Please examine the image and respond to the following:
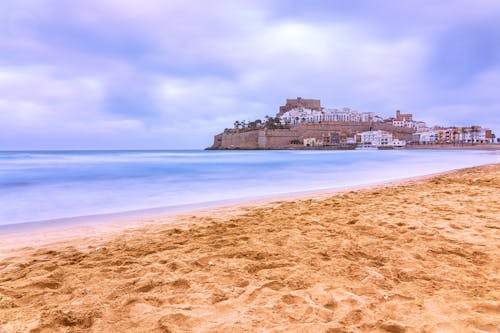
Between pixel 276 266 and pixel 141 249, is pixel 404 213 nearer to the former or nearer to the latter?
pixel 276 266

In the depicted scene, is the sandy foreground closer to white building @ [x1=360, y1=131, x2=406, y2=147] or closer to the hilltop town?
the hilltop town

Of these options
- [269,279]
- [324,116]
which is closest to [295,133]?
[324,116]

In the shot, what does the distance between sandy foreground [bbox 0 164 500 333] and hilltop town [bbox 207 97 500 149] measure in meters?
75.6

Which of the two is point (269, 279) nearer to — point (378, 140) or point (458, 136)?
point (378, 140)

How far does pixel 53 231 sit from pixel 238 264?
3.31 m

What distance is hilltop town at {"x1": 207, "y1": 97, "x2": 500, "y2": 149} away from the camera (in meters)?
79.5

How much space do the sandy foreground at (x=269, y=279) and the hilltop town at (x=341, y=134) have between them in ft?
248

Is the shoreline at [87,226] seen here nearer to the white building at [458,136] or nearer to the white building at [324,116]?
the white building at [324,116]

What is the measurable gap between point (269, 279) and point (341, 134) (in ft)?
287

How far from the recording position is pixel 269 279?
2.26 meters

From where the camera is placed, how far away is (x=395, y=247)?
9.46ft

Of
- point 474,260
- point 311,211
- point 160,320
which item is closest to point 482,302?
→ point 474,260

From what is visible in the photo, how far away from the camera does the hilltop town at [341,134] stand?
261ft

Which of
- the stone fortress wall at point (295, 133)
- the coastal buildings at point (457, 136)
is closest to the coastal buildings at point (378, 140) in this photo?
the stone fortress wall at point (295, 133)
